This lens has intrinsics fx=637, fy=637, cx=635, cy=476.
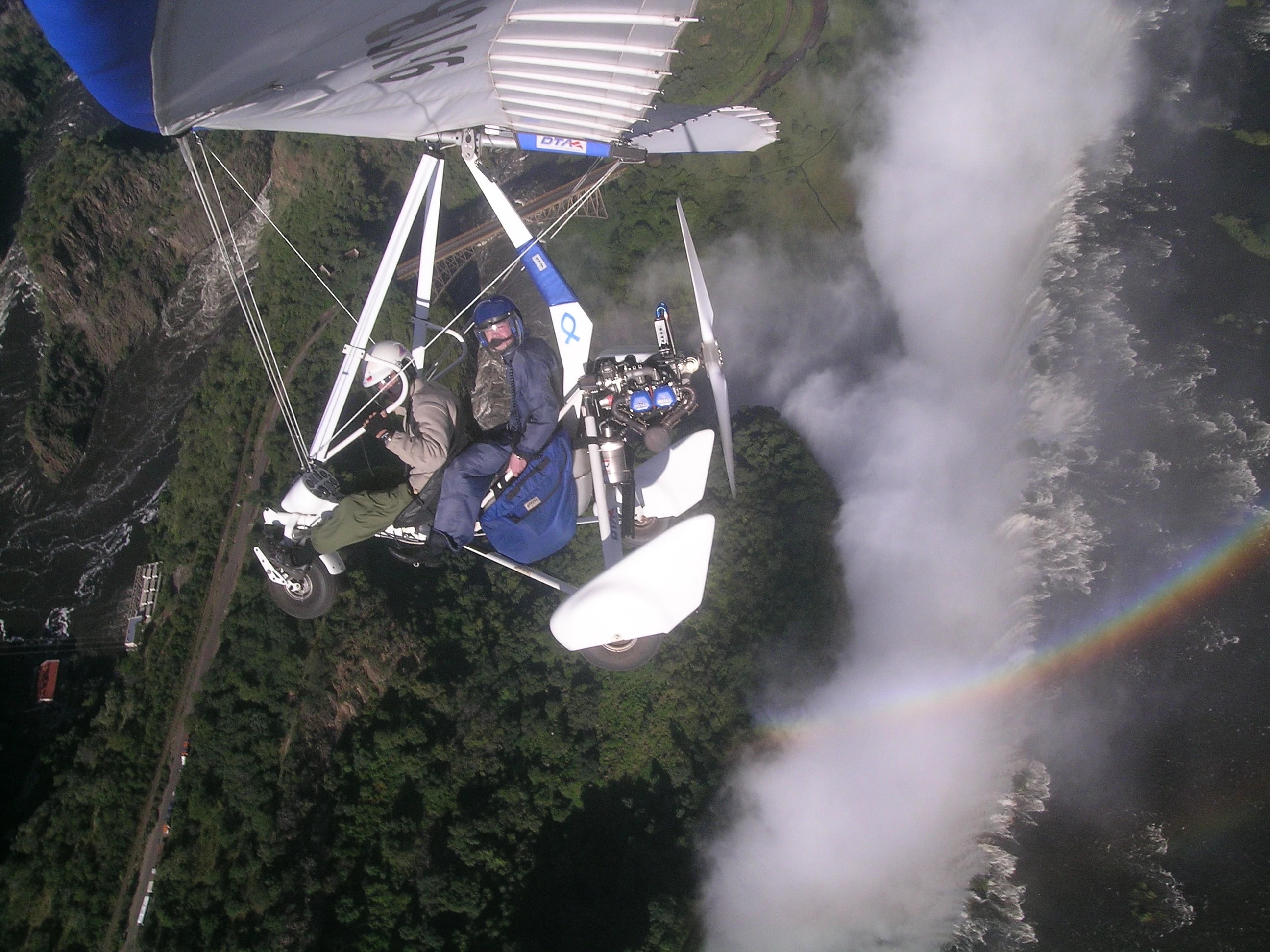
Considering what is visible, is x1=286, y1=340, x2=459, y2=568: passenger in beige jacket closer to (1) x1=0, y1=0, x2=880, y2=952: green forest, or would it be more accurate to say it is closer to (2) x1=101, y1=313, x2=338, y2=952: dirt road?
(1) x1=0, y1=0, x2=880, y2=952: green forest

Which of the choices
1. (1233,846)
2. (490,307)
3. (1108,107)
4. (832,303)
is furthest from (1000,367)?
(490,307)

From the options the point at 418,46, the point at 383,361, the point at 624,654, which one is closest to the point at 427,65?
the point at 418,46

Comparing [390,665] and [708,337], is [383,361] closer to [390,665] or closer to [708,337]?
[708,337]

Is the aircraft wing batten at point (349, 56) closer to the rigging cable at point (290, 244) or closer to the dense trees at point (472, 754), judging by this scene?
the rigging cable at point (290, 244)

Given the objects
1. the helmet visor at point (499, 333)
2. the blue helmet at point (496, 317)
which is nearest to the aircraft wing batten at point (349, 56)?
the blue helmet at point (496, 317)

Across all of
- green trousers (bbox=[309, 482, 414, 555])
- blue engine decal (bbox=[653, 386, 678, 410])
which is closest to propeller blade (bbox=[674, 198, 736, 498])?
blue engine decal (bbox=[653, 386, 678, 410])

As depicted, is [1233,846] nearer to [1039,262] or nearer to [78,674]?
[1039,262]
